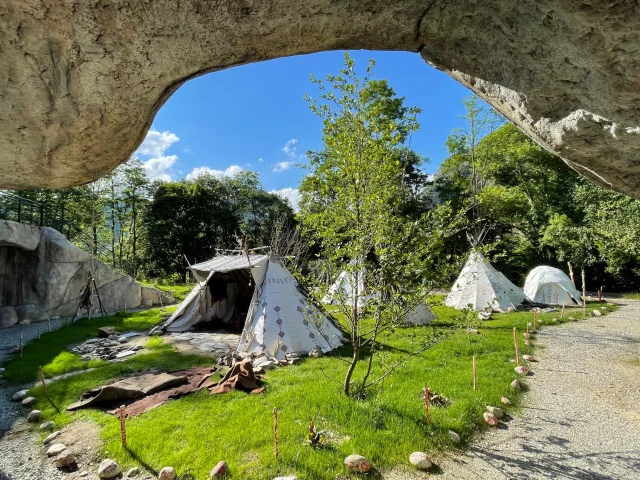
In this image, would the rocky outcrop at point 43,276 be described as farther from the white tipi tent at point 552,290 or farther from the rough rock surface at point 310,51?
the white tipi tent at point 552,290

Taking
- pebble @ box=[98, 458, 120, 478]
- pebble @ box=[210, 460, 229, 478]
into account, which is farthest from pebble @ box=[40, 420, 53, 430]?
pebble @ box=[210, 460, 229, 478]

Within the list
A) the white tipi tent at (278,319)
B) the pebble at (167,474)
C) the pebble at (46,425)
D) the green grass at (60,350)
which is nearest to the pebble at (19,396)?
the green grass at (60,350)

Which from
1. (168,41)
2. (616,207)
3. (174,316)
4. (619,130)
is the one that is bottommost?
(174,316)

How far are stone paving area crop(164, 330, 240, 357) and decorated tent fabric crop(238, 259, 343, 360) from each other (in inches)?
44.1

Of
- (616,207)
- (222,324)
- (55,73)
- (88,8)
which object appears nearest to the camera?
(88,8)

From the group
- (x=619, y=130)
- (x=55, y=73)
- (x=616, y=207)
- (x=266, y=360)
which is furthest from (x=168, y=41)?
(x=616, y=207)

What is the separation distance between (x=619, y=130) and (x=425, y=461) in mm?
3787

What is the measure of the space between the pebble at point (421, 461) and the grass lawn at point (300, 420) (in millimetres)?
123

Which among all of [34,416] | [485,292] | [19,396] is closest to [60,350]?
[19,396]

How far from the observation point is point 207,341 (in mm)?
10812

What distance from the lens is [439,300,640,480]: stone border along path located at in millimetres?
4161

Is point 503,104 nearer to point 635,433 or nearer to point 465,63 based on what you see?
point 465,63

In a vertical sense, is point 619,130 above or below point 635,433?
above

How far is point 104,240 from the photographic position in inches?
1313
